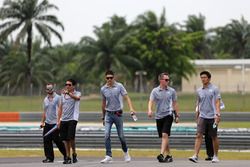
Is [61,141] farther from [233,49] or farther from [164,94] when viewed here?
[233,49]

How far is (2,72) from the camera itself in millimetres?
70812

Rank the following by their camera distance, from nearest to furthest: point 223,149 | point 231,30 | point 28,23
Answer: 1. point 223,149
2. point 28,23
3. point 231,30

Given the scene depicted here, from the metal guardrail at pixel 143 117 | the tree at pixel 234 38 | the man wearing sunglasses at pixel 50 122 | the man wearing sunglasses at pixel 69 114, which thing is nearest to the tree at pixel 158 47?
the tree at pixel 234 38

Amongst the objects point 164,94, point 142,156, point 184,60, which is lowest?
point 142,156

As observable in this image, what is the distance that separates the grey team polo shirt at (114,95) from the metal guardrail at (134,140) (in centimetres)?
471

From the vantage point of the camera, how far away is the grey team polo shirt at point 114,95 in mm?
12367

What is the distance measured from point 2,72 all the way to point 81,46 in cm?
1193

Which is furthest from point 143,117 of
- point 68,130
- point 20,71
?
point 20,71

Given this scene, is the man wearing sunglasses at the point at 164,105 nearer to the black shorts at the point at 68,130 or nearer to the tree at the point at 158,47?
the black shorts at the point at 68,130

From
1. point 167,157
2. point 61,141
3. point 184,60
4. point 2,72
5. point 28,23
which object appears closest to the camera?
point 167,157

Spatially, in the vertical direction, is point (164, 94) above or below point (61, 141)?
above

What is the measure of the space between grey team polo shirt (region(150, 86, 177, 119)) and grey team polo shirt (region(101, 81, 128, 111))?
613mm

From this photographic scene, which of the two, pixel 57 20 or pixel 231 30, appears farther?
pixel 231 30

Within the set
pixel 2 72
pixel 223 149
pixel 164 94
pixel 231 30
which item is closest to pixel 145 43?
pixel 2 72
